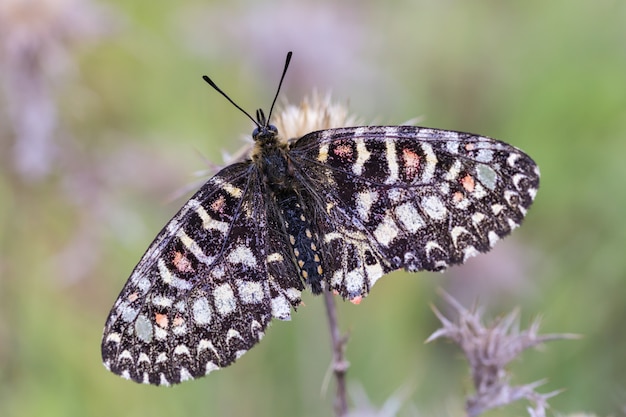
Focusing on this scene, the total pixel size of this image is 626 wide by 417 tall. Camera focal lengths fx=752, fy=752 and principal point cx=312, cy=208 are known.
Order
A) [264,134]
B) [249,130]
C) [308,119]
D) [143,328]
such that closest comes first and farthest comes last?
[143,328] → [264,134] → [308,119] → [249,130]

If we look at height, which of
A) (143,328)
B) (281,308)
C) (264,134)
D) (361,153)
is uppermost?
(264,134)

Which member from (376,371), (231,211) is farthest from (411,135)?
(376,371)

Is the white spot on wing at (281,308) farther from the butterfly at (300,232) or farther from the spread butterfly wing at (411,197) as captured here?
the spread butterfly wing at (411,197)

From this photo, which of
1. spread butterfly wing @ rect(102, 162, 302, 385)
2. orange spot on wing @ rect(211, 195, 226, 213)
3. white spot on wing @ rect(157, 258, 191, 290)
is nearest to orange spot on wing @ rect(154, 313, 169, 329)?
spread butterfly wing @ rect(102, 162, 302, 385)

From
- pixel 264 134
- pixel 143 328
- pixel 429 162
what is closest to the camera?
pixel 143 328

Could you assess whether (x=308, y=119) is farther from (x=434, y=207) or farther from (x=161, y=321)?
(x=161, y=321)

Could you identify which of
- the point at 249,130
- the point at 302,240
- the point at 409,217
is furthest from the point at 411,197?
the point at 249,130
